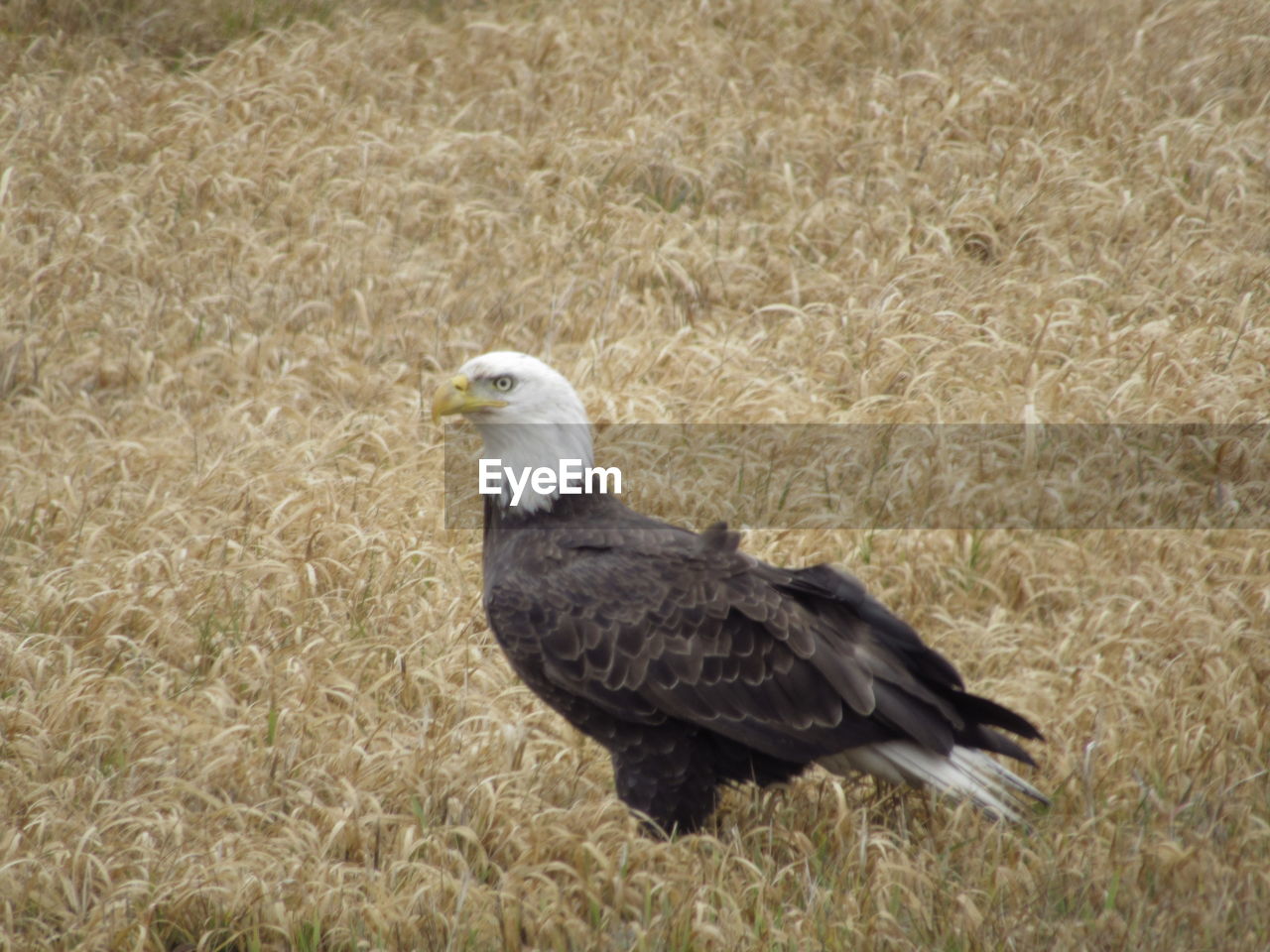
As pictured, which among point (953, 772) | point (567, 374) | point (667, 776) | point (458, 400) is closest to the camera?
point (953, 772)

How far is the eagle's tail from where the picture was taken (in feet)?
15.6

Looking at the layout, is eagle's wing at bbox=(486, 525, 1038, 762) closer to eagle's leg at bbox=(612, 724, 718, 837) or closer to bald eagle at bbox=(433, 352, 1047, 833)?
bald eagle at bbox=(433, 352, 1047, 833)

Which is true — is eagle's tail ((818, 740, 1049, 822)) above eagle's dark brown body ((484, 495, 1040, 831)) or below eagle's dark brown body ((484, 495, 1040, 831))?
Answer: below

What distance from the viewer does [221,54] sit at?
11.1m

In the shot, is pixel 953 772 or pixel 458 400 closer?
pixel 953 772

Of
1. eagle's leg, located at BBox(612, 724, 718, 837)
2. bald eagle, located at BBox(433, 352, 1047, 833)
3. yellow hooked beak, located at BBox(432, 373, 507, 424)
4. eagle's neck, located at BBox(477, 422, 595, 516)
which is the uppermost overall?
yellow hooked beak, located at BBox(432, 373, 507, 424)

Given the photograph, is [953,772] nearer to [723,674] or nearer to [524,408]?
[723,674]

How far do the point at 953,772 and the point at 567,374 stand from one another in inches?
149

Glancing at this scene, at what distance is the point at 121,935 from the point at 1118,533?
4624 mm

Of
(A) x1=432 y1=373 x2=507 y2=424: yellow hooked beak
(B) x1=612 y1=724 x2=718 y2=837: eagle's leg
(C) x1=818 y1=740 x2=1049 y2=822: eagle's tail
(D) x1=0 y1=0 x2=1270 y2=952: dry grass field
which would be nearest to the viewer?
(D) x1=0 y1=0 x2=1270 y2=952: dry grass field

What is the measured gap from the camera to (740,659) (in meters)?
4.84

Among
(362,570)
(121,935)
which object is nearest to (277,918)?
(121,935)

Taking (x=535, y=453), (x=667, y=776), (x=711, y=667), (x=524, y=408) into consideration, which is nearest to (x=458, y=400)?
(x=524, y=408)

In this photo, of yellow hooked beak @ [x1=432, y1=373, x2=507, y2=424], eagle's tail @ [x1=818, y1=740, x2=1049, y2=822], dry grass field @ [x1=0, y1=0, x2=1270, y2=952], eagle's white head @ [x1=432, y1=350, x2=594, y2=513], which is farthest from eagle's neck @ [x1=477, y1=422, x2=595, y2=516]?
eagle's tail @ [x1=818, y1=740, x2=1049, y2=822]
